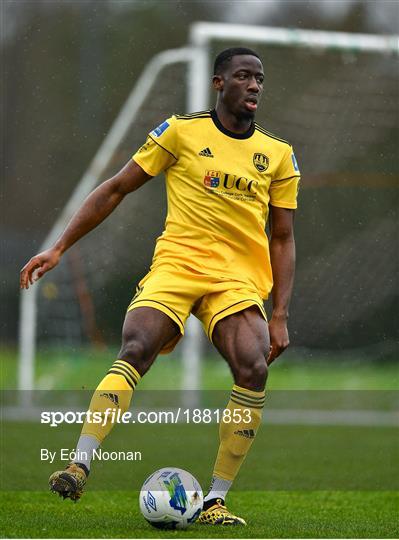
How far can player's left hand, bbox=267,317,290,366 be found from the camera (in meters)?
6.21

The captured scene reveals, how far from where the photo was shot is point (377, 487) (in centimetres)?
781

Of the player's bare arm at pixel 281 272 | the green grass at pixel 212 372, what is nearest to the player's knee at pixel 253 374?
the player's bare arm at pixel 281 272

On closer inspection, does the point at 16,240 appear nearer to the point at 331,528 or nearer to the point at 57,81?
the point at 57,81

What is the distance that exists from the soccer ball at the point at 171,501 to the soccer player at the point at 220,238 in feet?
0.92

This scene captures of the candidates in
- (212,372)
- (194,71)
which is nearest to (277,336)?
(194,71)

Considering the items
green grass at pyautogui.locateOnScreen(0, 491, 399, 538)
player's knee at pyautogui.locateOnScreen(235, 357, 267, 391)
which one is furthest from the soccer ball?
player's knee at pyautogui.locateOnScreen(235, 357, 267, 391)

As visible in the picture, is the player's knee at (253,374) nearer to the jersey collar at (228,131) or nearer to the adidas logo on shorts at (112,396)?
the adidas logo on shorts at (112,396)

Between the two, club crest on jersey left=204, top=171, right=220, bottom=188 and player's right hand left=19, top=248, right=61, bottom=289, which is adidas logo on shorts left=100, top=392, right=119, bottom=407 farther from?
club crest on jersey left=204, top=171, right=220, bottom=188

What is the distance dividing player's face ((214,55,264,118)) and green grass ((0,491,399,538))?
2.00 m

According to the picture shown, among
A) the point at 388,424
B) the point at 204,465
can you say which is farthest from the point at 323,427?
the point at 204,465

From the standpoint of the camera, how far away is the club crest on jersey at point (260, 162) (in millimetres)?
6059

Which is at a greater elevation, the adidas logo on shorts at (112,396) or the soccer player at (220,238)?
the soccer player at (220,238)

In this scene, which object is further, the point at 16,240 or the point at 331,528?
the point at 16,240

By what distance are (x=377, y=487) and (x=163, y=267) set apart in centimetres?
263
